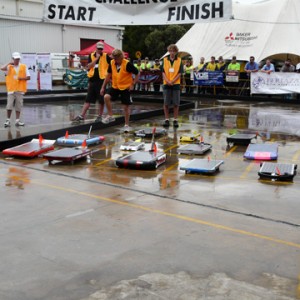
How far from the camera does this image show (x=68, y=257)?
3.99m

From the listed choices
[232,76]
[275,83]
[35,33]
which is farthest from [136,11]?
[35,33]

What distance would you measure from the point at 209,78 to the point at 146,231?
1806cm

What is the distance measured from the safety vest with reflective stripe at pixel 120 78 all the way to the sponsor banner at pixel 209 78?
11567 millimetres

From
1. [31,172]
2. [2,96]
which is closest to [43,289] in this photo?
[31,172]

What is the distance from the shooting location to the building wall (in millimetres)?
32125

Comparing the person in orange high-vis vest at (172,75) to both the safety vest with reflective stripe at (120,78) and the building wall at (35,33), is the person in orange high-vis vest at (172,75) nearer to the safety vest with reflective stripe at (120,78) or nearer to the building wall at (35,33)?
the safety vest with reflective stripe at (120,78)

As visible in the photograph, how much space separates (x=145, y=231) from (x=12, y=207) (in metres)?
1.67

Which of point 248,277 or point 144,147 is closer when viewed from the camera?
point 248,277

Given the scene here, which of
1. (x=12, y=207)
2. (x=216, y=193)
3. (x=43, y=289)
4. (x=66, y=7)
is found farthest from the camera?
(x=66, y=7)

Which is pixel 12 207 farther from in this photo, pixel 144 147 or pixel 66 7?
pixel 66 7

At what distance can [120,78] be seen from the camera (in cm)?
1073

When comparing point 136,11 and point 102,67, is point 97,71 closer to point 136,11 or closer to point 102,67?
point 102,67

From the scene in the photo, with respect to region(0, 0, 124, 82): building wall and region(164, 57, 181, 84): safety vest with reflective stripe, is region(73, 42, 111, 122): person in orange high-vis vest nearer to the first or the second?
region(164, 57, 181, 84): safety vest with reflective stripe

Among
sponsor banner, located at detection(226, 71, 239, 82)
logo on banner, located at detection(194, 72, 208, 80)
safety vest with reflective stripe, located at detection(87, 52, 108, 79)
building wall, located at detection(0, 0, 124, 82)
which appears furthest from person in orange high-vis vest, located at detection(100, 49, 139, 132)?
building wall, located at detection(0, 0, 124, 82)
